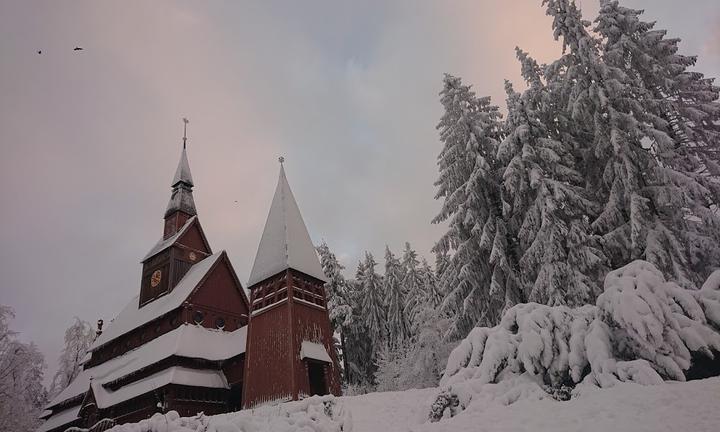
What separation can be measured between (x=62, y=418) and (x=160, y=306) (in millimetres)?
10095

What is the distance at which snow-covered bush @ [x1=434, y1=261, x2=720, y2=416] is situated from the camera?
31.2 ft

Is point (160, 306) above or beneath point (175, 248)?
beneath

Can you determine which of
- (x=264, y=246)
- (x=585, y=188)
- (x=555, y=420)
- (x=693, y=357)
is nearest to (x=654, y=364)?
(x=693, y=357)

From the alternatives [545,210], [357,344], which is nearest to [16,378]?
[357,344]

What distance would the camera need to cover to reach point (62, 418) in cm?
3028

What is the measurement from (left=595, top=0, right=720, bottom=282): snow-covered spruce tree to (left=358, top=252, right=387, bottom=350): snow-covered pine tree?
27422 millimetres

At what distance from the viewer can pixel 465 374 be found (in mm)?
11766

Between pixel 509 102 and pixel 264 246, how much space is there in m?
16.2

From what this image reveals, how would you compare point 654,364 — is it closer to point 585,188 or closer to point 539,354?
point 539,354

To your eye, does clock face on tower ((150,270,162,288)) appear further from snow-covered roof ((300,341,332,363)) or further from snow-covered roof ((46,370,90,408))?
snow-covered roof ((300,341,332,363))

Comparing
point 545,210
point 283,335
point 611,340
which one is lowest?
point 611,340

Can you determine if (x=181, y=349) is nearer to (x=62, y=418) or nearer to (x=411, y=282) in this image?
(x=62, y=418)

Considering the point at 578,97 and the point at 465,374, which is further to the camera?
the point at 578,97

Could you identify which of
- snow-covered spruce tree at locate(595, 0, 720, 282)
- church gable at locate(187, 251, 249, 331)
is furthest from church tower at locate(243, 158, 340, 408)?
snow-covered spruce tree at locate(595, 0, 720, 282)
